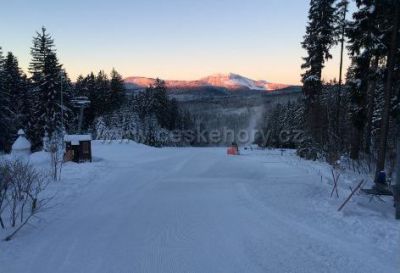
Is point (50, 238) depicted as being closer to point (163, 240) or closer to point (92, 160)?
point (163, 240)

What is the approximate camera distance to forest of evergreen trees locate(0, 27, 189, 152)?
137ft

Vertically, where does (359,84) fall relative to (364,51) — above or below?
below

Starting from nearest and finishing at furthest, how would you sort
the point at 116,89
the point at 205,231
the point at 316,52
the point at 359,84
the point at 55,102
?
the point at 205,231, the point at 359,84, the point at 316,52, the point at 55,102, the point at 116,89

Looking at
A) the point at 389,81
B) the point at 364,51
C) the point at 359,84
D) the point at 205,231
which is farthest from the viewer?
the point at 359,84

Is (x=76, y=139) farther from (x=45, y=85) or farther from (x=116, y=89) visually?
(x=116, y=89)

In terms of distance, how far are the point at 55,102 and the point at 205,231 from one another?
121 ft

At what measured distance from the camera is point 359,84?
22.6m

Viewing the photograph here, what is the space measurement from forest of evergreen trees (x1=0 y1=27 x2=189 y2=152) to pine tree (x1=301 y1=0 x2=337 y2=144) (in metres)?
24.5

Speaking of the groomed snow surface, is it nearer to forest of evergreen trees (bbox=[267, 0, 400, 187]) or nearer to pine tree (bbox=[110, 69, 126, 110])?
forest of evergreen trees (bbox=[267, 0, 400, 187])

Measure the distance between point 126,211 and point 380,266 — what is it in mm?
7510

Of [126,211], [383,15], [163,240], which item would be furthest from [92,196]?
[383,15]

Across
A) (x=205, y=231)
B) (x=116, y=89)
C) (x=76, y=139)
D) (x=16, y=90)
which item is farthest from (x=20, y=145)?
(x=116, y=89)

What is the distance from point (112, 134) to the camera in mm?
64375

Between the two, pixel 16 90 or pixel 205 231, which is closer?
pixel 205 231
